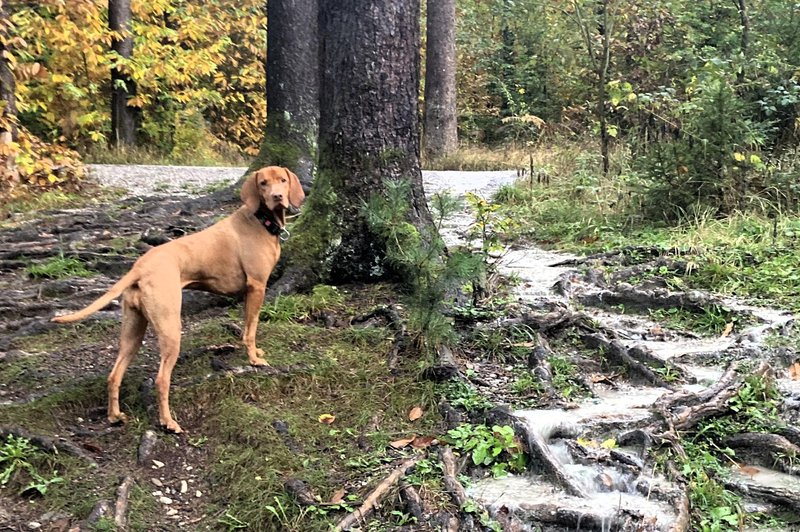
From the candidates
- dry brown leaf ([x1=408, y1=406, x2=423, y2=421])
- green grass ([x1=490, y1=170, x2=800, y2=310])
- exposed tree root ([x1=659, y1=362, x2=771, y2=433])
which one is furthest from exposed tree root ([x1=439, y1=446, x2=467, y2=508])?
green grass ([x1=490, y1=170, x2=800, y2=310])

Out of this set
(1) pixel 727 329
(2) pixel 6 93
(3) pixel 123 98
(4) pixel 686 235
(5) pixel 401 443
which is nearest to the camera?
(5) pixel 401 443

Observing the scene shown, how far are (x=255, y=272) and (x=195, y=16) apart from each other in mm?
16918

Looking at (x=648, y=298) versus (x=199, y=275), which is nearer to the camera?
Result: (x=199, y=275)

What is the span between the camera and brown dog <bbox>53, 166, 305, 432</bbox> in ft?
12.6

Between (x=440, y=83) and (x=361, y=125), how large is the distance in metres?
10.8

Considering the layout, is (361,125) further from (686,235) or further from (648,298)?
(686,235)

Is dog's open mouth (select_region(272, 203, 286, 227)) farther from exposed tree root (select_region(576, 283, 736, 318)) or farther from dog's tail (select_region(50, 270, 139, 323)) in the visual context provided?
exposed tree root (select_region(576, 283, 736, 318))

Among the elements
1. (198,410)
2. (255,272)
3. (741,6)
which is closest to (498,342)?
(255,272)

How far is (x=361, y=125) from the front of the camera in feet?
18.2

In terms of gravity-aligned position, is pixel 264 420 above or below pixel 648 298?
below

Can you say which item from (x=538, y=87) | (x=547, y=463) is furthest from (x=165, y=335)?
(x=538, y=87)

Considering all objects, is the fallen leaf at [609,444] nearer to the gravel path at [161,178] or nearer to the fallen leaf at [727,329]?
the fallen leaf at [727,329]

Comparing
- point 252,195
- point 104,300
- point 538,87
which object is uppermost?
point 538,87

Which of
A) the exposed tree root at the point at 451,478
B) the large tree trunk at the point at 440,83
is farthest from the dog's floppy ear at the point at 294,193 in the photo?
the large tree trunk at the point at 440,83
